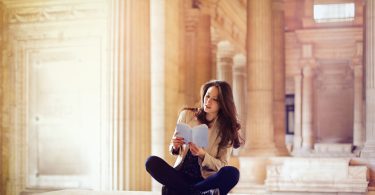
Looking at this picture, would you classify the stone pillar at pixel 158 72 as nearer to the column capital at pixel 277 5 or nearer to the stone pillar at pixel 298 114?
the column capital at pixel 277 5

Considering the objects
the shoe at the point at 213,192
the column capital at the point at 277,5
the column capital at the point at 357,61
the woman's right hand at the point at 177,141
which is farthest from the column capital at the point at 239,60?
→ the woman's right hand at the point at 177,141

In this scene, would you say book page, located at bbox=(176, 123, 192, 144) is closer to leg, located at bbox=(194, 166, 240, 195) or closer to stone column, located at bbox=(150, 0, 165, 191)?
leg, located at bbox=(194, 166, 240, 195)

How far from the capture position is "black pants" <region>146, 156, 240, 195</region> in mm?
7895

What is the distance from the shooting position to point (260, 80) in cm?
2189

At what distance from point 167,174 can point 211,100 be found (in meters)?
1.13

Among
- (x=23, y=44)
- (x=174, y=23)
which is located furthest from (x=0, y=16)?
(x=174, y=23)

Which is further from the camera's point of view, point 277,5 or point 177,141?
point 277,5

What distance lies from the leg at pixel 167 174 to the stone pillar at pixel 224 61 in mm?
25018

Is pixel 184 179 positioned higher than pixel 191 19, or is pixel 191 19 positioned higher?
pixel 191 19

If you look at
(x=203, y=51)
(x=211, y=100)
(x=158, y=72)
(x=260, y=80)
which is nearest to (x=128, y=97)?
(x=211, y=100)

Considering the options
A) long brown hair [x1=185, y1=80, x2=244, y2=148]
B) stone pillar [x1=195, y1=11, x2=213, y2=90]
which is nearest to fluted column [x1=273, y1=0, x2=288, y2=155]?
stone pillar [x1=195, y1=11, x2=213, y2=90]

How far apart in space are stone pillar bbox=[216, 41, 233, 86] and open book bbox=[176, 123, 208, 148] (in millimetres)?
25333

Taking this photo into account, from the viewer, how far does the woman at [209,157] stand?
794cm

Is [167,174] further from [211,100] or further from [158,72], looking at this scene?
[158,72]
